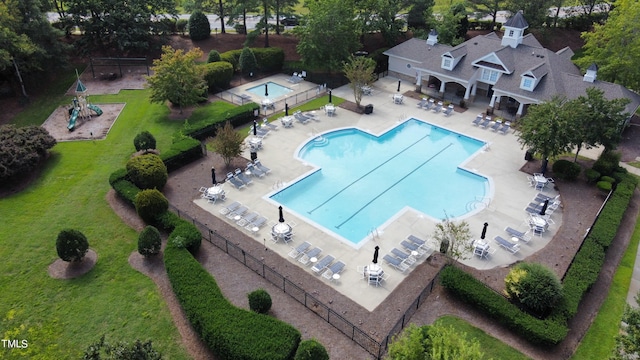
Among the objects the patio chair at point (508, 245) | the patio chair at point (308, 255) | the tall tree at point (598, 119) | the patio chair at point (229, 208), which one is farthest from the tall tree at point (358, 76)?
the patio chair at point (308, 255)

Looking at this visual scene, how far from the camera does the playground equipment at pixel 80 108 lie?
35.2 m

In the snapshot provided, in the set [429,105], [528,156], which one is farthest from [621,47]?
[429,105]

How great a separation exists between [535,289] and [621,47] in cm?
2899

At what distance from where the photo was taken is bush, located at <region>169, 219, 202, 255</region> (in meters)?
22.2

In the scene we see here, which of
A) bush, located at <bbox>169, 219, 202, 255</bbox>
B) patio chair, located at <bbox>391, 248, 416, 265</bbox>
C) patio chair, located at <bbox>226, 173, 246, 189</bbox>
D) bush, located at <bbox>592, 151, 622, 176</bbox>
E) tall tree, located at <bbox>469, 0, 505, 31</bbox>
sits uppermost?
tall tree, located at <bbox>469, 0, 505, 31</bbox>

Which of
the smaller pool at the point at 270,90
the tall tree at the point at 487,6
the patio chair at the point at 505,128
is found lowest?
the smaller pool at the point at 270,90

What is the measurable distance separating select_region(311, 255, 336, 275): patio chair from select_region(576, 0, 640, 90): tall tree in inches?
1227

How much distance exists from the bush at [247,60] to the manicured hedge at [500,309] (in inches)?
1286

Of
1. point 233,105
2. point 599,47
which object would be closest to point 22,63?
point 233,105

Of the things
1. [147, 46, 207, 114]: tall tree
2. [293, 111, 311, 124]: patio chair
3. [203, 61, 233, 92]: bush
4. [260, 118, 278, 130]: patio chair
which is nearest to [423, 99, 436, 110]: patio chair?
[293, 111, 311, 124]: patio chair

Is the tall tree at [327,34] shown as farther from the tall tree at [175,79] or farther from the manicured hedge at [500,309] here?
the manicured hedge at [500,309]

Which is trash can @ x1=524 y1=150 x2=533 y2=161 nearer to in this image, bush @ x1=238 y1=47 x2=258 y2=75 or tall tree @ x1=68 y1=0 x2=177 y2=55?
bush @ x1=238 y1=47 x2=258 y2=75

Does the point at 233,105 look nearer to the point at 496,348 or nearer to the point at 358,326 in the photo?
the point at 358,326

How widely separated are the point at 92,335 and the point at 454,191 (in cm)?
2307
